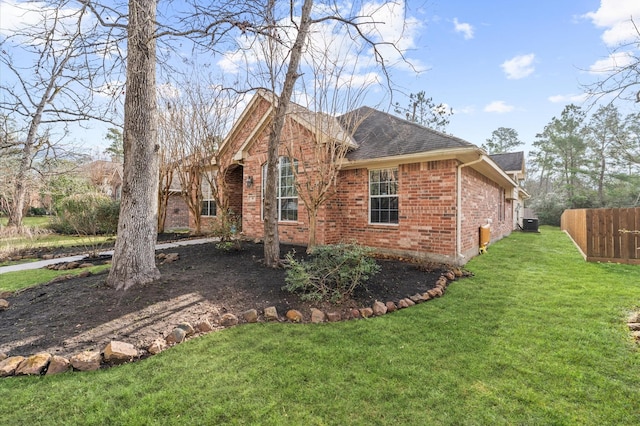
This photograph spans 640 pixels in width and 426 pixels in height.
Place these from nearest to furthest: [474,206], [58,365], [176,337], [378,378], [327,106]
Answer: [378,378], [58,365], [176,337], [327,106], [474,206]

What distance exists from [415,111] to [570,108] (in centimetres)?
1556

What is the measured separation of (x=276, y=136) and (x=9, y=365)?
519 cm

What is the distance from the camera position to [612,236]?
7578 mm

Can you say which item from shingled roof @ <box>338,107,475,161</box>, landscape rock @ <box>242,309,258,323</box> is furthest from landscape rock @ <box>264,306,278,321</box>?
shingled roof @ <box>338,107,475,161</box>

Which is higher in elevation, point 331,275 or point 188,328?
point 331,275

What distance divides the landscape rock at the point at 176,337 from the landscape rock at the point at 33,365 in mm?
1091

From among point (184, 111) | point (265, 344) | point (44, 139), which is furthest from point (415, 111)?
point (265, 344)

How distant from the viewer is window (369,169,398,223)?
8258 mm

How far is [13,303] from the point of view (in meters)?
4.59

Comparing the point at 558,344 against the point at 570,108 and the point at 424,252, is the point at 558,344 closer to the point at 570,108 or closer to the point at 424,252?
the point at 424,252

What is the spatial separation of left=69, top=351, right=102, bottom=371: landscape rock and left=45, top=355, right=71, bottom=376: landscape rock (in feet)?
0.14

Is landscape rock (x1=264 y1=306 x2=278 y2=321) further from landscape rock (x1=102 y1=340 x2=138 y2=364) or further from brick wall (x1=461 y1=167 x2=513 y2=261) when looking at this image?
brick wall (x1=461 y1=167 x2=513 y2=261)

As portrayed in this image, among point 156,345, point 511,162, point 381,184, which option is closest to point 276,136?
point 381,184

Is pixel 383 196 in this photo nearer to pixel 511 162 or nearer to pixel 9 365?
pixel 9 365
